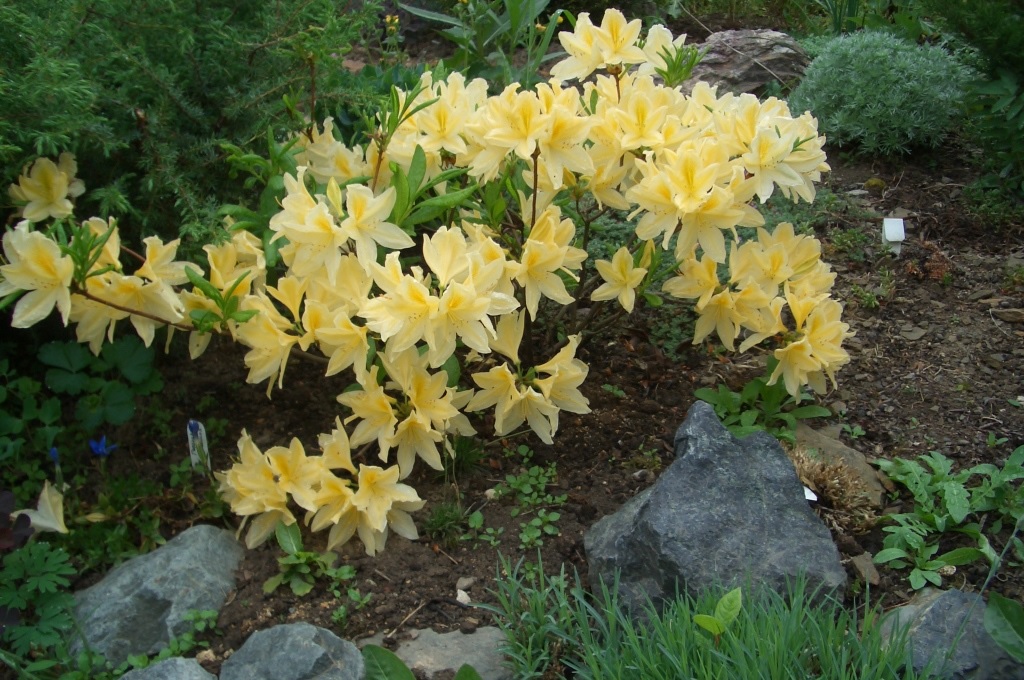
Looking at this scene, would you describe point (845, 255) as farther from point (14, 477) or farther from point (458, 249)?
point (14, 477)

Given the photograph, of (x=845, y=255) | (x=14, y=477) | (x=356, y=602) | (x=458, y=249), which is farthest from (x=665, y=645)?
(x=845, y=255)

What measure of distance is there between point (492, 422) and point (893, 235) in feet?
6.39

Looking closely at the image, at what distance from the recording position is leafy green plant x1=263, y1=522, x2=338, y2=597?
8.54ft

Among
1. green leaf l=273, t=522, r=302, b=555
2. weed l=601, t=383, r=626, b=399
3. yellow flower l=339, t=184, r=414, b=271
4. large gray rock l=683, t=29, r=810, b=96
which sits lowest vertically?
green leaf l=273, t=522, r=302, b=555

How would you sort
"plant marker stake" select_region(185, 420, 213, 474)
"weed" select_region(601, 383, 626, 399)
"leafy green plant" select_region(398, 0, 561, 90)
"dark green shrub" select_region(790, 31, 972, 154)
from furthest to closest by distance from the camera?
"leafy green plant" select_region(398, 0, 561, 90)
"dark green shrub" select_region(790, 31, 972, 154)
"weed" select_region(601, 383, 626, 399)
"plant marker stake" select_region(185, 420, 213, 474)

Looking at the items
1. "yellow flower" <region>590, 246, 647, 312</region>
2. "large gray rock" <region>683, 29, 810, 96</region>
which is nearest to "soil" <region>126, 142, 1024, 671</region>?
"yellow flower" <region>590, 246, 647, 312</region>

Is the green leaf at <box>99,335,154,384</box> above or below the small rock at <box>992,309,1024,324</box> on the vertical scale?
below

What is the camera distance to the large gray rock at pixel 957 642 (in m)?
2.23

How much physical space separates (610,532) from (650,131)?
1.11 metres

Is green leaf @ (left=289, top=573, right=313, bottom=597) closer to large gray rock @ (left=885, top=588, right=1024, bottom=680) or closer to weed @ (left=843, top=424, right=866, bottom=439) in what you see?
large gray rock @ (left=885, top=588, right=1024, bottom=680)

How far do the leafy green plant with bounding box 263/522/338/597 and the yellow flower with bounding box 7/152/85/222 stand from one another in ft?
3.57

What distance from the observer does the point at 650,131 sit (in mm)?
2705

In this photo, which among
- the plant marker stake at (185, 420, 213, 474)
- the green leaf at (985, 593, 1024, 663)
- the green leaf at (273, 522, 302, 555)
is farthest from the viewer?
the plant marker stake at (185, 420, 213, 474)

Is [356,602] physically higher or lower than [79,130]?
lower
